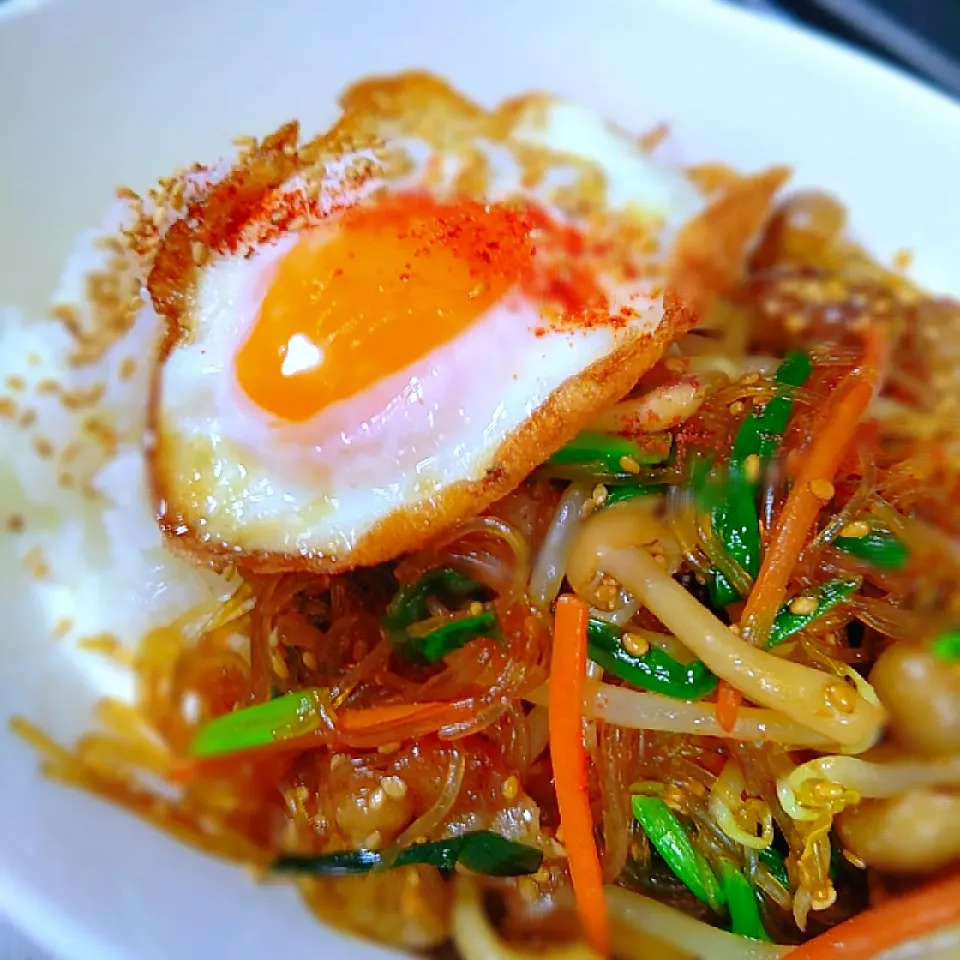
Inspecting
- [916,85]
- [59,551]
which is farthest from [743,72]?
[59,551]

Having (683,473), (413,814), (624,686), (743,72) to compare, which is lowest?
(413,814)

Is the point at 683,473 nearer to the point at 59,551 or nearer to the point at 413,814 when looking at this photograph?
the point at 413,814

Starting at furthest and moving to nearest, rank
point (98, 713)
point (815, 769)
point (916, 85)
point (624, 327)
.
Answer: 1. point (916, 85)
2. point (98, 713)
3. point (624, 327)
4. point (815, 769)

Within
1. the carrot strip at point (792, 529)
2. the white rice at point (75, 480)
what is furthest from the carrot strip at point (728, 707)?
the white rice at point (75, 480)

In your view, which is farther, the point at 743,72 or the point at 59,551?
the point at 743,72

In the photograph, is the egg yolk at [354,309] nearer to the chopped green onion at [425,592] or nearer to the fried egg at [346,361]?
the fried egg at [346,361]

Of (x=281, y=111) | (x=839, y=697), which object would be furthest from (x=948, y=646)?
(x=281, y=111)
